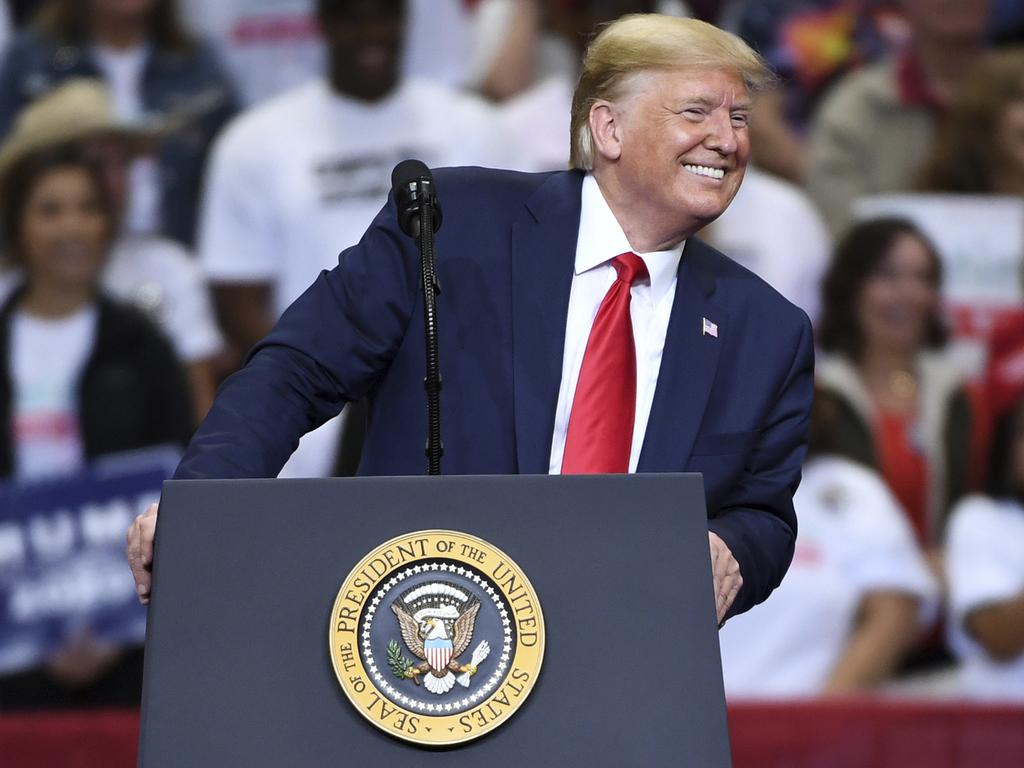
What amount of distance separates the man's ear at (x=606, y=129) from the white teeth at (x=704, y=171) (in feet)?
0.34

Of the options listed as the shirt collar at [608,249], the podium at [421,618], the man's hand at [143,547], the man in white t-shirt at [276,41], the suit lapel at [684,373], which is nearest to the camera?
the podium at [421,618]

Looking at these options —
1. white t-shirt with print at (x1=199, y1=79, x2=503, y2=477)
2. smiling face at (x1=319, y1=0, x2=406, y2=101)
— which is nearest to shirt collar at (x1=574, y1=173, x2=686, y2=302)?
white t-shirt with print at (x1=199, y1=79, x2=503, y2=477)

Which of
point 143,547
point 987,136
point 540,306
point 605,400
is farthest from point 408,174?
point 987,136

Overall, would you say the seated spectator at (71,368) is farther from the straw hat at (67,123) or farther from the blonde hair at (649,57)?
the blonde hair at (649,57)

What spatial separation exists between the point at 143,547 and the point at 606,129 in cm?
81

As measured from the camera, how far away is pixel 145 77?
462 cm

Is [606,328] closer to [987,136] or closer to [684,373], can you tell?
[684,373]

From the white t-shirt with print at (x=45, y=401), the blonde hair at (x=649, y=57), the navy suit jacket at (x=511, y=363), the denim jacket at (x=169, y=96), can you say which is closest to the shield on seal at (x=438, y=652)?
the navy suit jacket at (x=511, y=363)

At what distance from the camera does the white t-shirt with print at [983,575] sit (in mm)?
4125

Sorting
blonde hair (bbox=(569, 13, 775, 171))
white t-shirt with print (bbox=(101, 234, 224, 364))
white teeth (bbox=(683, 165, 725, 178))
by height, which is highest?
blonde hair (bbox=(569, 13, 775, 171))

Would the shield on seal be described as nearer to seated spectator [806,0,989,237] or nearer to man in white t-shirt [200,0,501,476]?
man in white t-shirt [200,0,501,476]

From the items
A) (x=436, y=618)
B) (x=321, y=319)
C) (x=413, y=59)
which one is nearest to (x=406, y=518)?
(x=436, y=618)

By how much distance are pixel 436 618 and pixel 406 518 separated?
0.09 m

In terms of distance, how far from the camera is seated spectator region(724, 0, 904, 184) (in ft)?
16.0
